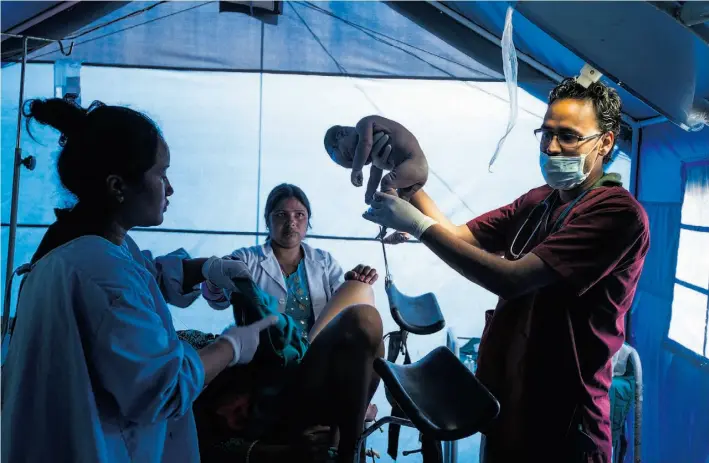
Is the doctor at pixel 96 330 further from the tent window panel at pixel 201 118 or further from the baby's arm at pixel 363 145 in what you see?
the tent window panel at pixel 201 118

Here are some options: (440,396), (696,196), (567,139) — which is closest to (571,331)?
(440,396)

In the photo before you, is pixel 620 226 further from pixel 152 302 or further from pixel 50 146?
pixel 50 146

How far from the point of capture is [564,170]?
4.71 feet

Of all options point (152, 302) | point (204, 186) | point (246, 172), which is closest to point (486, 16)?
point (246, 172)

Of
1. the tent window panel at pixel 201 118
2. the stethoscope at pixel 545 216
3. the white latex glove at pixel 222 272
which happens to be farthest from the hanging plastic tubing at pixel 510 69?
the tent window panel at pixel 201 118

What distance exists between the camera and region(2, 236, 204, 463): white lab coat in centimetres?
93

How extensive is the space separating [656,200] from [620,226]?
200 cm

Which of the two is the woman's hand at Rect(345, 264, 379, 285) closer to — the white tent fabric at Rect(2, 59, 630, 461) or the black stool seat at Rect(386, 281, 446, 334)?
the black stool seat at Rect(386, 281, 446, 334)

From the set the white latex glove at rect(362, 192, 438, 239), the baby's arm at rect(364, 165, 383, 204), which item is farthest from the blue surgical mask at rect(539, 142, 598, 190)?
the baby's arm at rect(364, 165, 383, 204)

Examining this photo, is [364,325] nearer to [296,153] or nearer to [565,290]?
[565,290]

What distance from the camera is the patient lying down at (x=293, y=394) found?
1.66m

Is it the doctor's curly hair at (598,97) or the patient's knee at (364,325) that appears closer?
the doctor's curly hair at (598,97)

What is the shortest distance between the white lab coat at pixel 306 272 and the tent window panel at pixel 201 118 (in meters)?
0.95

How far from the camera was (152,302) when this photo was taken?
102cm
